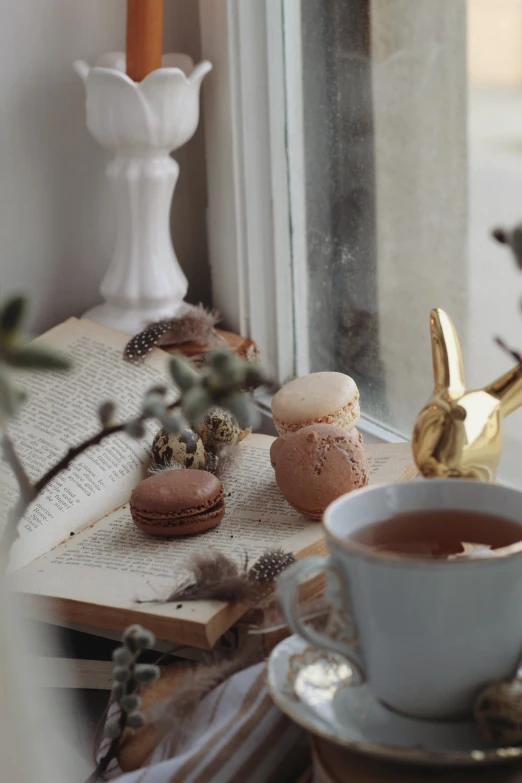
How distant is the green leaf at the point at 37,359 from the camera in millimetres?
253

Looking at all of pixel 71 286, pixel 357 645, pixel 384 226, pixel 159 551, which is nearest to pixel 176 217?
pixel 71 286

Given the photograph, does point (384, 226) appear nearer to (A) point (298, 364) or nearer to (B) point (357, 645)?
(A) point (298, 364)

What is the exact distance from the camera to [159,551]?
0.60 m

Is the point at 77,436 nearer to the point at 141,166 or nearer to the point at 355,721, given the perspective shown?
the point at 141,166

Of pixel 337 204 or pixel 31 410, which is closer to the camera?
Answer: pixel 31 410

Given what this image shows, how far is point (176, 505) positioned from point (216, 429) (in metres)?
0.13

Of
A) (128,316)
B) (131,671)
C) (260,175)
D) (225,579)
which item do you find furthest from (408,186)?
(131,671)

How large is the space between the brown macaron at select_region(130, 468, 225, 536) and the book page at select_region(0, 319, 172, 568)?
78 mm

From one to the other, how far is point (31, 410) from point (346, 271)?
337 mm

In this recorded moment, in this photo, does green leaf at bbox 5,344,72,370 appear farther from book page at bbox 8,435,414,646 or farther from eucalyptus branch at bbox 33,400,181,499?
book page at bbox 8,435,414,646

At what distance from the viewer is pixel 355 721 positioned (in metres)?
0.37

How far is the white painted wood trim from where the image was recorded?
0.91 meters

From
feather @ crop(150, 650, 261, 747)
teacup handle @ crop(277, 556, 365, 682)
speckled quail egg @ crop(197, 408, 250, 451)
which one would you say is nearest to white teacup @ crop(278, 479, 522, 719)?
teacup handle @ crop(277, 556, 365, 682)

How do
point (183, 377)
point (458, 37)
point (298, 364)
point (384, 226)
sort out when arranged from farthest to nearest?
point (298, 364) → point (384, 226) → point (458, 37) → point (183, 377)
